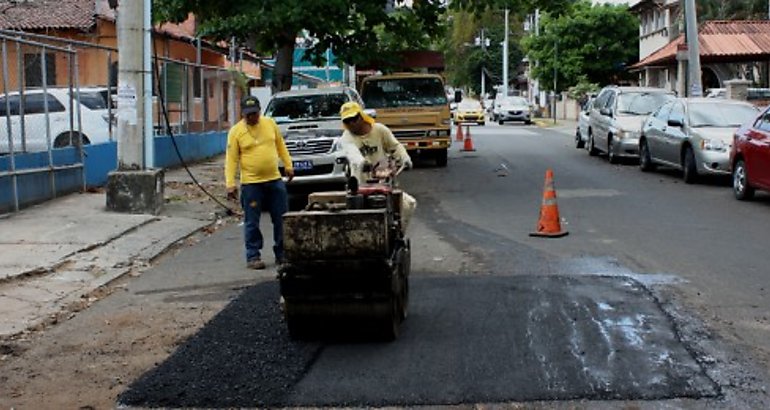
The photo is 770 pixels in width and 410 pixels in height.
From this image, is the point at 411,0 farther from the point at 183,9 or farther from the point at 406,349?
the point at 406,349

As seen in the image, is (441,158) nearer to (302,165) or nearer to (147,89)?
(302,165)

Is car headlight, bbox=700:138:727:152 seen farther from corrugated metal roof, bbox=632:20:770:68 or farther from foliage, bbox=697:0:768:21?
foliage, bbox=697:0:768:21

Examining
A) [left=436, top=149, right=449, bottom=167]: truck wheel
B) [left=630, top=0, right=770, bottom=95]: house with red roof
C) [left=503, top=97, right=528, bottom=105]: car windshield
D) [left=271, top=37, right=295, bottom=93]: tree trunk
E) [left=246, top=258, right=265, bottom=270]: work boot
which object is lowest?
[left=246, top=258, right=265, bottom=270]: work boot

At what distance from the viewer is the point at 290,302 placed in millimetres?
6406

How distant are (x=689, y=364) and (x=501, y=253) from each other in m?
4.34

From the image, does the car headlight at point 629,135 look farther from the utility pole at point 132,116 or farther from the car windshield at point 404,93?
the utility pole at point 132,116

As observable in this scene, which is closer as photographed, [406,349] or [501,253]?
[406,349]

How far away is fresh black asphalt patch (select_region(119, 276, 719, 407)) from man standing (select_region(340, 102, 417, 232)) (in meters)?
1.23

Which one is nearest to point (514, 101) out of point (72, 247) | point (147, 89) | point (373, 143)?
point (147, 89)

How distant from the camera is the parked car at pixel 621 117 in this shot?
2139 centimetres

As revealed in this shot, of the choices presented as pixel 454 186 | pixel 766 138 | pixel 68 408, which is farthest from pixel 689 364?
pixel 454 186

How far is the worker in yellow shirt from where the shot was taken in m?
9.52

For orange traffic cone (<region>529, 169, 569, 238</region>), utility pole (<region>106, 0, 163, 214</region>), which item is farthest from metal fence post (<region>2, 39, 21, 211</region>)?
orange traffic cone (<region>529, 169, 569, 238</region>)

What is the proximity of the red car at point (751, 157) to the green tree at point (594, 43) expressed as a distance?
39.1 metres
